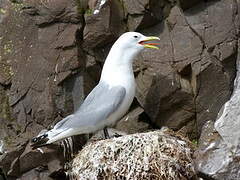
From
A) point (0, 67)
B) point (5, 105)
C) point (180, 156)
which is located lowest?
point (180, 156)

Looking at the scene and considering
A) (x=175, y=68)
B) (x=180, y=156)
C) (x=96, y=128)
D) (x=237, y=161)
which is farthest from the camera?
(x=175, y=68)

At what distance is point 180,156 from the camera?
4.51m

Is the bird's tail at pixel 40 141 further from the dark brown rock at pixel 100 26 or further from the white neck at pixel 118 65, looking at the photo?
the dark brown rock at pixel 100 26

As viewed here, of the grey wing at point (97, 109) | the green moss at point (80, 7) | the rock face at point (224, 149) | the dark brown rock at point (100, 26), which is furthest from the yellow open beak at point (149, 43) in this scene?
the rock face at point (224, 149)

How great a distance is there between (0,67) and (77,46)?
84 cm

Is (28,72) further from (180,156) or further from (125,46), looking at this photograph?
(180,156)

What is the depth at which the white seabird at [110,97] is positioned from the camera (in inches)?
192

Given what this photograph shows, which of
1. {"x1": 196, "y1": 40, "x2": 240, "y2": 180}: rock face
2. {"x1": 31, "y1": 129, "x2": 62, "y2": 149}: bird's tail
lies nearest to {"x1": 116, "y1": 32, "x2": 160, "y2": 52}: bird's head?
{"x1": 31, "y1": 129, "x2": 62, "y2": 149}: bird's tail

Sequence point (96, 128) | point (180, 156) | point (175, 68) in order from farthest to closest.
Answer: point (175, 68), point (96, 128), point (180, 156)

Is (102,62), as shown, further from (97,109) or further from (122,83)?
(97,109)

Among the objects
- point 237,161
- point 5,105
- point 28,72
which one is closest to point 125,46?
point 28,72

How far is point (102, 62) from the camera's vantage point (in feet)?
18.6

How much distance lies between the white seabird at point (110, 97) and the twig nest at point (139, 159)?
272mm

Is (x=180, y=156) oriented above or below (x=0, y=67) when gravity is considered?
below
